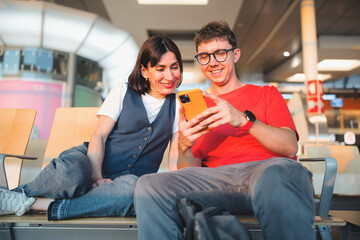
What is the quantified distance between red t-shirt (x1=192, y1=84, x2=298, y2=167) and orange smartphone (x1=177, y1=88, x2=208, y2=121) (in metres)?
0.33

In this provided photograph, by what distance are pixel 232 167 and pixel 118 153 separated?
68 cm

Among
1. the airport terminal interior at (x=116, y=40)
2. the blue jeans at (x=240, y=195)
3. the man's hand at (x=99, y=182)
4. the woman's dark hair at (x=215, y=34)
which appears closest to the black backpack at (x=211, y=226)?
the blue jeans at (x=240, y=195)

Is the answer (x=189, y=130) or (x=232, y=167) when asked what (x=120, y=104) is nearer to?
(x=189, y=130)

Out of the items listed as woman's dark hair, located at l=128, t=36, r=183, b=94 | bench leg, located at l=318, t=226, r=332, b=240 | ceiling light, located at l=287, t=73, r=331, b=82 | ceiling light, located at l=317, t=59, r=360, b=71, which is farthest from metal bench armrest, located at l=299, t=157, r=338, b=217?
ceiling light, located at l=287, t=73, r=331, b=82

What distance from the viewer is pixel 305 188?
98 cm

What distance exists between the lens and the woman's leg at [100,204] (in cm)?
128

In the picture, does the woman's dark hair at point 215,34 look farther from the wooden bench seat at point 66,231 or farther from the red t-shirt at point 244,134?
the wooden bench seat at point 66,231

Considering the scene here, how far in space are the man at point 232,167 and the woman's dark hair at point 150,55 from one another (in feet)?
0.61

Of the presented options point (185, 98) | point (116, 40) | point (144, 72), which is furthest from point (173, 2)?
point (185, 98)

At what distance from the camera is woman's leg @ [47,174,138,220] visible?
1.28m

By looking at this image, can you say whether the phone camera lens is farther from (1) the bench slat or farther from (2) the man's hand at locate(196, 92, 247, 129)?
(1) the bench slat

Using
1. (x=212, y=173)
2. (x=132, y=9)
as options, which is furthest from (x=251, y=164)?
(x=132, y=9)

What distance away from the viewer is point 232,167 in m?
1.37

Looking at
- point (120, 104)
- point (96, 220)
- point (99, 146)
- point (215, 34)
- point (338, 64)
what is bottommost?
point (96, 220)
